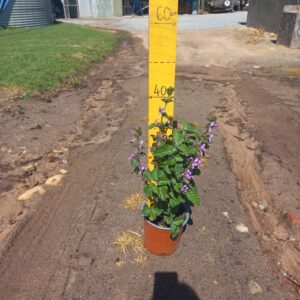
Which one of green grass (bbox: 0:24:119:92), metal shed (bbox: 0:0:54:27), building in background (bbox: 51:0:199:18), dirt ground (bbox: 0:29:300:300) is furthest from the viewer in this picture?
building in background (bbox: 51:0:199:18)

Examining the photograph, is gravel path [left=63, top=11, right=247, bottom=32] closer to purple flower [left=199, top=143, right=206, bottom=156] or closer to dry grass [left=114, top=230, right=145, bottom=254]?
dry grass [left=114, top=230, right=145, bottom=254]

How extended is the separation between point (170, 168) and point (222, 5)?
3538 cm

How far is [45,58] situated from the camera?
997 cm

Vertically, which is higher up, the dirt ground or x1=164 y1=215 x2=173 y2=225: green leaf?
x1=164 y1=215 x2=173 y2=225: green leaf

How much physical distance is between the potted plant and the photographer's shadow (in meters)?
0.30

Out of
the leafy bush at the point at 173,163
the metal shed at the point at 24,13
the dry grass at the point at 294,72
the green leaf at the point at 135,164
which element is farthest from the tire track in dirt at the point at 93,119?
the metal shed at the point at 24,13

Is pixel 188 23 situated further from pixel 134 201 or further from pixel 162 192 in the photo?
pixel 162 192

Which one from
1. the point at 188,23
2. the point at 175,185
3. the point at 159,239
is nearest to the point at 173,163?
the point at 175,185

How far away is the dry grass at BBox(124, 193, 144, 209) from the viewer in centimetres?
345

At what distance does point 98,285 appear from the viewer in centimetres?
258

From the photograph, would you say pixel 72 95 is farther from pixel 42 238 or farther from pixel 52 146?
pixel 42 238

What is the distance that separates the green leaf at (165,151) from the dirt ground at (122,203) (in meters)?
1.04

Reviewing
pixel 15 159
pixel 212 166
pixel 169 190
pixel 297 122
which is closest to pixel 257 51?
pixel 297 122

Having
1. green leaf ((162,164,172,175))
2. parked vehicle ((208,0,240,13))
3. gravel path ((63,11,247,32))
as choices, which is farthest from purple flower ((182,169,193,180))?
parked vehicle ((208,0,240,13))
